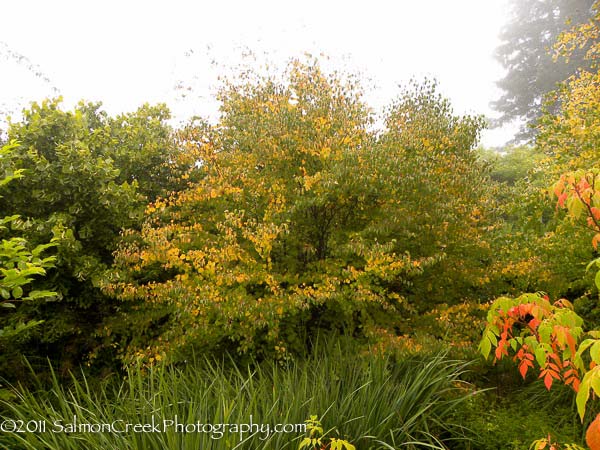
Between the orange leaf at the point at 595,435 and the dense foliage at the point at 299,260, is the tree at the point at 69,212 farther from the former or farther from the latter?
the orange leaf at the point at 595,435

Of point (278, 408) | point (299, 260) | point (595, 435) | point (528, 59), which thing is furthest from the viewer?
point (528, 59)

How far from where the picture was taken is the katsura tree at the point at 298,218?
5.20 meters

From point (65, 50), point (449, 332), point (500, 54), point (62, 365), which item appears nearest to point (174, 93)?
point (62, 365)

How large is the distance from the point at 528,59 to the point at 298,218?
106ft

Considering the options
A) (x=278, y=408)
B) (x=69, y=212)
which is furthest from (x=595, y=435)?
(x=69, y=212)

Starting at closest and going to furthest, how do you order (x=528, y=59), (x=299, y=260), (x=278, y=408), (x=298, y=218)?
(x=278, y=408)
(x=298, y=218)
(x=299, y=260)
(x=528, y=59)

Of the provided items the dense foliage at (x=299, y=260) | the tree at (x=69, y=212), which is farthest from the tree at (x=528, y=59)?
the tree at (x=69, y=212)

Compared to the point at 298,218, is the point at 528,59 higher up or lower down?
higher up

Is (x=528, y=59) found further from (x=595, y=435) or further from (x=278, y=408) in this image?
(x=595, y=435)

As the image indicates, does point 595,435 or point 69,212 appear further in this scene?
point 69,212

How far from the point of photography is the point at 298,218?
6.15 meters

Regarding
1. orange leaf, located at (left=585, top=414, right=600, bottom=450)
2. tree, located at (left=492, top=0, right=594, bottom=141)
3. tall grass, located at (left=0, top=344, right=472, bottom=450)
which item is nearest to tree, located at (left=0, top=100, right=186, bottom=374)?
tall grass, located at (left=0, top=344, right=472, bottom=450)

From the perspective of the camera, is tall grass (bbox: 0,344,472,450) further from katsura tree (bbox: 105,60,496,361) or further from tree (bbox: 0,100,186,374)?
tree (bbox: 0,100,186,374)

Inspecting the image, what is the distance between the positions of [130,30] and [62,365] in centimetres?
2904
